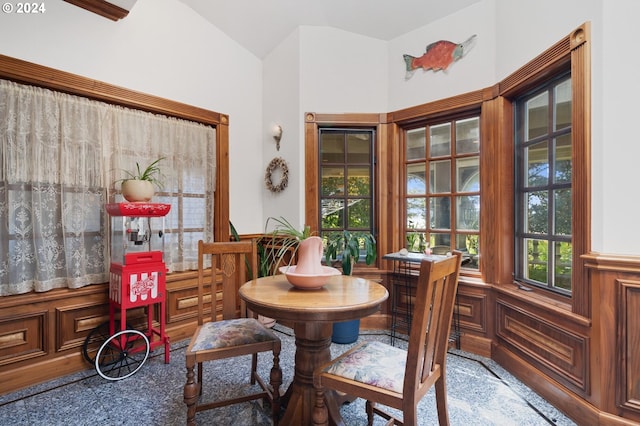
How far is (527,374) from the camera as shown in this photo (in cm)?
224

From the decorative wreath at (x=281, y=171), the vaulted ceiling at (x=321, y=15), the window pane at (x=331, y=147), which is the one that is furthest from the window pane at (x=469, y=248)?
the vaulted ceiling at (x=321, y=15)

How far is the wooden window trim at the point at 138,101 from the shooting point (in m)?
2.23

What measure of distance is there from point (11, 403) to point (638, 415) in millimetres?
3629

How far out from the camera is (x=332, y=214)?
3.43 metres

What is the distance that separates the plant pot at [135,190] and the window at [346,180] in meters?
1.64

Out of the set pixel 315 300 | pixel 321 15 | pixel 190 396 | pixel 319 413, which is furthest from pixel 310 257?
pixel 321 15

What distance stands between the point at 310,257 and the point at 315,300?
0.91 feet

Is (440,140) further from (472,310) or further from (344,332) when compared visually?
(344,332)

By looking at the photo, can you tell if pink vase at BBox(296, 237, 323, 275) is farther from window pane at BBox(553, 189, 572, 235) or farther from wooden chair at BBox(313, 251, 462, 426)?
window pane at BBox(553, 189, 572, 235)

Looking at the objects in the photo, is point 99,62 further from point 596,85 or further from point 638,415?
point 638,415

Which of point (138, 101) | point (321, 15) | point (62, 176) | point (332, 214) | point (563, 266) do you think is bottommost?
point (563, 266)

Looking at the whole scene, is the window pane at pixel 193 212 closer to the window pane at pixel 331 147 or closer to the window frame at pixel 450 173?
the window pane at pixel 331 147

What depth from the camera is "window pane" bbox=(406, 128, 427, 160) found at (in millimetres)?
3221

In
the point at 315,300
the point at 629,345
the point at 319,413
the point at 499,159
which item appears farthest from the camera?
the point at 499,159
